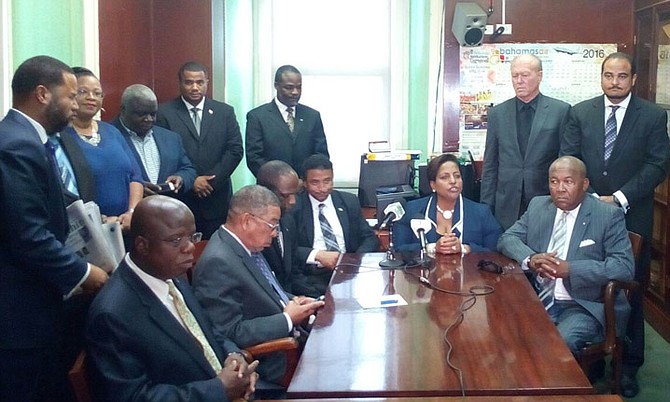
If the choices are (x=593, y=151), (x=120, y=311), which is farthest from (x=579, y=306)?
(x=120, y=311)

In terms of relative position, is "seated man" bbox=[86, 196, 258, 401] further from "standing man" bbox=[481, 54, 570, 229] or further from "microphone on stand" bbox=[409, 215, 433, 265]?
"standing man" bbox=[481, 54, 570, 229]

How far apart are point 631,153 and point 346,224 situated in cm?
159

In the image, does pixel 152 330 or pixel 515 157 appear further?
pixel 515 157

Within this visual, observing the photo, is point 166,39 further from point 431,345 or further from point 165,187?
point 431,345

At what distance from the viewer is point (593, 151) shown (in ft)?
13.7

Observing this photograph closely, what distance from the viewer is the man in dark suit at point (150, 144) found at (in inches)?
150

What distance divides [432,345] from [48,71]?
1.51 metres

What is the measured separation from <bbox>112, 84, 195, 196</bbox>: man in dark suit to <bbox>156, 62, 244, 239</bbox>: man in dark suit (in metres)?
0.36

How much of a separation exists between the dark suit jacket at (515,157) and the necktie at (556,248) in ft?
2.30

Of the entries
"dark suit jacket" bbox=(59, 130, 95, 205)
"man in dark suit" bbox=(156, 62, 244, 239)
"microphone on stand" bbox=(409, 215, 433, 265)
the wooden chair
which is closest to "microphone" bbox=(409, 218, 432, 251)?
"microphone on stand" bbox=(409, 215, 433, 265)

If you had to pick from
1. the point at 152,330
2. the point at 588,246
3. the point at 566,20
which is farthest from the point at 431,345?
the point at 566,20

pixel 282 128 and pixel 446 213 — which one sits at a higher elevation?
pixel 282 128

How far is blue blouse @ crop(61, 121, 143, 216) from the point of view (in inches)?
129

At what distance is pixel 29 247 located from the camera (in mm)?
2301
